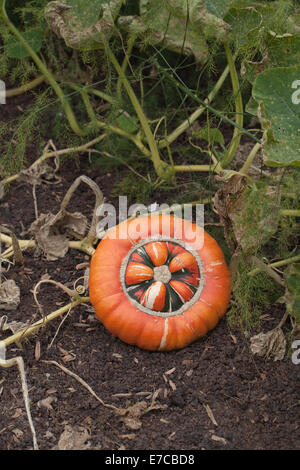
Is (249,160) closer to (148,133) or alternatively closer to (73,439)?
(148,133)

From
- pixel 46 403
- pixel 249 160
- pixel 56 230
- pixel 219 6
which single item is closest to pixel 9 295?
pixel 56 230

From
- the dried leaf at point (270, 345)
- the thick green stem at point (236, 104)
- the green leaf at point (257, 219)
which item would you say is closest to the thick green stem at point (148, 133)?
the thick green stem at point (236, 104)

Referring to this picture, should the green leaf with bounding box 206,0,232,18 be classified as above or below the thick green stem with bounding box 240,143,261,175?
above

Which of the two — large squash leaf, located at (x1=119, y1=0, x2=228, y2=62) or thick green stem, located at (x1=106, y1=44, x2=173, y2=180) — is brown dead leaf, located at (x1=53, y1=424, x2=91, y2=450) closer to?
thick green stem, located at (x1=106, y1=44, x2=173, y2=180)

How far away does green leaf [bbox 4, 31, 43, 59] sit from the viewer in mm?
2732

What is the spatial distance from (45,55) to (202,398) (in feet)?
6.62

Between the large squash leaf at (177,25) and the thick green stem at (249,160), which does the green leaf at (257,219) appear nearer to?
the thick green stem at (249,160)

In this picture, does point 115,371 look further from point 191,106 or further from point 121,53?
point 121,53

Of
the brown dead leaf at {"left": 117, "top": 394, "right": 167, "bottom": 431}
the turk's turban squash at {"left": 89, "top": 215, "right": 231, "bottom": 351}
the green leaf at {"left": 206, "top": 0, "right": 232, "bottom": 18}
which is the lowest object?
the brown dead leaf at {"left": 117, "top": 394, "right": 167, "bottom": 431}

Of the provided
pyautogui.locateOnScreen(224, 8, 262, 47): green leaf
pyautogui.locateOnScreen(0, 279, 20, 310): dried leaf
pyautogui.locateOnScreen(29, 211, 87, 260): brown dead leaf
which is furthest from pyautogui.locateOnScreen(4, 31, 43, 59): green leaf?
pyautogui.locateOnScreen(0, 279, 20, 310): dried leaf

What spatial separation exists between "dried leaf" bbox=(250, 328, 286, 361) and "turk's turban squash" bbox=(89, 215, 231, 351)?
0.57 feet

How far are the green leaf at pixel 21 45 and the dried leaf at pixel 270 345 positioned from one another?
63.6 inches

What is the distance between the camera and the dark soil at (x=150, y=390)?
1.84 m
